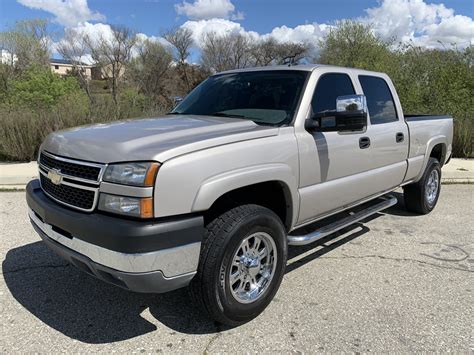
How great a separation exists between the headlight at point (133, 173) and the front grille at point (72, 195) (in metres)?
0.21

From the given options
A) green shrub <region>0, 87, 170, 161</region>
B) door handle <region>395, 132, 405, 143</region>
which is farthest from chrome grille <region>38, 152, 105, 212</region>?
green shrub <region>0, 87, 170, 161</region>

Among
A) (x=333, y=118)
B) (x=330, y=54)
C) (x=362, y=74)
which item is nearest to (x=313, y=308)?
(x=333, y=118)

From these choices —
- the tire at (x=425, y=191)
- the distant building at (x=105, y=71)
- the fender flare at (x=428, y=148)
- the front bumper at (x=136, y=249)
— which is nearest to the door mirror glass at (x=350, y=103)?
the front bumper at (x=136, y=249)

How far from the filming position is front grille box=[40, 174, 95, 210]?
8.82 ft

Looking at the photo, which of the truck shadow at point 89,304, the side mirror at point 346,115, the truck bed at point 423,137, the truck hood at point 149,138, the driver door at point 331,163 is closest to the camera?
the truck hood at point 149,138

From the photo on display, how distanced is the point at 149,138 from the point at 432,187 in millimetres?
4841

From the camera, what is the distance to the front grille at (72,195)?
2.69 meters

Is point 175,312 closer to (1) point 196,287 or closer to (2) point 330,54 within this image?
(1) point 196,287

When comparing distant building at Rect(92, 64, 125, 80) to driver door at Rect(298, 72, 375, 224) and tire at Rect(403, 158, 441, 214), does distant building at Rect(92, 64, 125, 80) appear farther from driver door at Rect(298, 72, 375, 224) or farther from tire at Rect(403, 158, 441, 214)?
driver door at Rect(298, 72, 375, 224)

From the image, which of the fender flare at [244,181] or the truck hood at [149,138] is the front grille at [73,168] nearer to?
the truck hood at [149,138]

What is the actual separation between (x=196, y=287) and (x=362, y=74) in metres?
3.13

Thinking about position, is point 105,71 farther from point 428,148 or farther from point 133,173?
point 133,173

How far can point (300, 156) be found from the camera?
3.36 meters

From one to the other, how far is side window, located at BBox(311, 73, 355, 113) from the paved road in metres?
1.57
